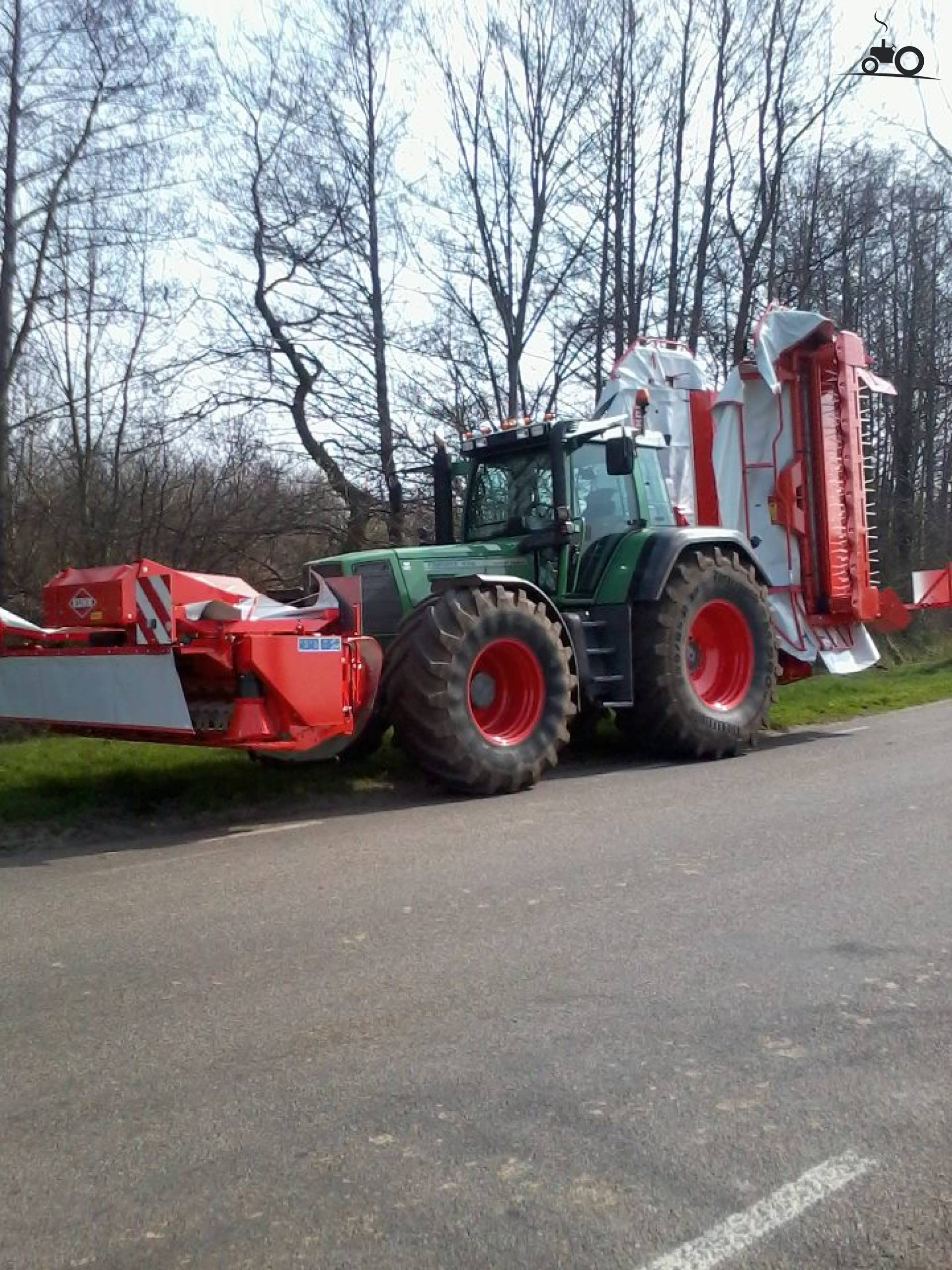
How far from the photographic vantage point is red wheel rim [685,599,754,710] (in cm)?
1210

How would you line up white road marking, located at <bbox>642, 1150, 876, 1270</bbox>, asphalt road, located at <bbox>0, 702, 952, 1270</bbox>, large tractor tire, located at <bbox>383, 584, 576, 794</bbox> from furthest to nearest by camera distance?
1. large tractor tire, located at <bbox>383, 584, 576, 794</bbox>
2. asphalt road, located at <bbox>0, 702, 952, 1270</bbox>
3. white road marking, located at <bbox>642, 1150, 876, 1270</bbox>

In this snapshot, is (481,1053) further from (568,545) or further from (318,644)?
(568,545)

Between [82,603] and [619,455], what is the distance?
4.50 metres

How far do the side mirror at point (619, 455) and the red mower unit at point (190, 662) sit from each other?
9.35ft

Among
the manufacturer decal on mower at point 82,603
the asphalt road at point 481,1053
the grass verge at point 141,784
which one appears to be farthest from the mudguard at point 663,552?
the manufacturer decal on mower at point 82,603

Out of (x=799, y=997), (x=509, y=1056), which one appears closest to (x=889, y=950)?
(x=799, y=997)

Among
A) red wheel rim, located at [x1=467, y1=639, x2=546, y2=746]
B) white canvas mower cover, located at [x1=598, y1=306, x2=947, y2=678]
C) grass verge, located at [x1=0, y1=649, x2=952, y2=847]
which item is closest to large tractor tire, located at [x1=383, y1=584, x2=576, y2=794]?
red wheel rim, located at [x1=467, y1=639, x2=546, y2=746]

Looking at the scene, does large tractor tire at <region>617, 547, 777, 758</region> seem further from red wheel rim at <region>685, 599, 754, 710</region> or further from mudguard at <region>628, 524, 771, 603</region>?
mudguard at <region>628, 524, 771, 603</region>

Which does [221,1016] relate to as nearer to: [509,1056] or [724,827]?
[509,1056]

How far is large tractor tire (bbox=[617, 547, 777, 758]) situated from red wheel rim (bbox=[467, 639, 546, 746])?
4.93 ft

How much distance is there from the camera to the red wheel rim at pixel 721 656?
39.7ft

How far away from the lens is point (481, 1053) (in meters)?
4.42

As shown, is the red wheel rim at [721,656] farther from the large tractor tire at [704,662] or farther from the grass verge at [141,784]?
the grass verge at [141,784]

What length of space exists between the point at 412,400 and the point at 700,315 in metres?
5.61
